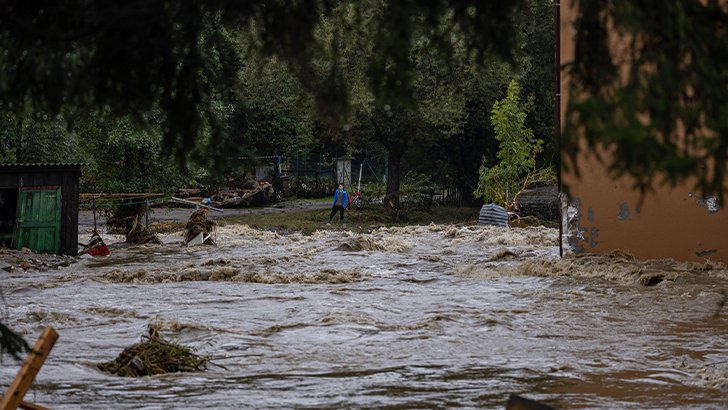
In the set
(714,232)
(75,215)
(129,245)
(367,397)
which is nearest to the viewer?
(367,397)

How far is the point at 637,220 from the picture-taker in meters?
13.4

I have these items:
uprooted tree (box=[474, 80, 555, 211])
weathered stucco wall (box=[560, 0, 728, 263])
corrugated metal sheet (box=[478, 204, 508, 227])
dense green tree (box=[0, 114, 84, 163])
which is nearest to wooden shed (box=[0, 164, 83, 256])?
dense green tree (box=[0, 114, 84, 163])

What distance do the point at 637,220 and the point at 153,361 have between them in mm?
9965

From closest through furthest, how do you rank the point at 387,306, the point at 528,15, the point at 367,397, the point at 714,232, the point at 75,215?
the point at 528,15 < the point at 367,397 < the point at 387,306 < the point at 714,232 < the point at 75,215

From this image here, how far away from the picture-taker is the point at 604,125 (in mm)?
2609

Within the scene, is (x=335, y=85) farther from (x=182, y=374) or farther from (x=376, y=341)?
(x=376, y=341)

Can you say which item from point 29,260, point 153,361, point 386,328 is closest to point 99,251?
point 29,260

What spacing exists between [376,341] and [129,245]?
1413 cm

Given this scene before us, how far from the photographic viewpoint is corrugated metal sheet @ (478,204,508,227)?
963 inches

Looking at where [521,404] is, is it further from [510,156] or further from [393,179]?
[393,179]

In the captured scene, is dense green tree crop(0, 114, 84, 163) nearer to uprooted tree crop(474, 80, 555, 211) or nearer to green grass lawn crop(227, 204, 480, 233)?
green grass lawn crop(227, 204, 480, 233)

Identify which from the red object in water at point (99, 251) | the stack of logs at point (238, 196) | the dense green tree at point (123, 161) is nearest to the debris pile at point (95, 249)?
the red object in water at point (99, 251)

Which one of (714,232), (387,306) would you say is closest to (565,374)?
(387,306)

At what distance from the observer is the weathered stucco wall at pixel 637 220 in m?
12.7
